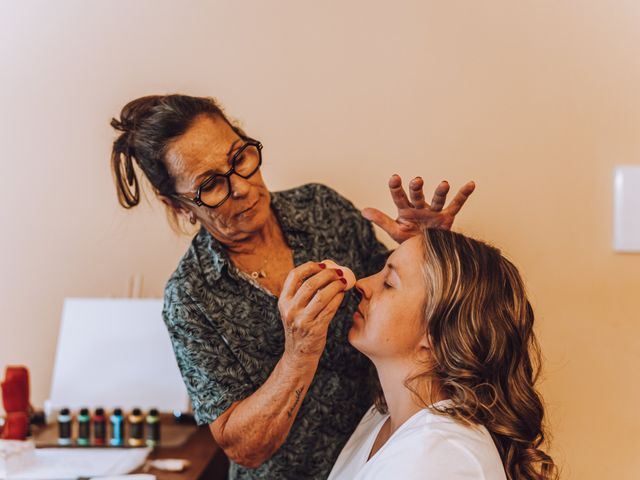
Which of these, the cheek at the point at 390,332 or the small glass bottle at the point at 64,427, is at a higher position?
the cheek at the point at 390,332

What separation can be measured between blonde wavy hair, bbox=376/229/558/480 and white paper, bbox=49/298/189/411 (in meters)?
0.81

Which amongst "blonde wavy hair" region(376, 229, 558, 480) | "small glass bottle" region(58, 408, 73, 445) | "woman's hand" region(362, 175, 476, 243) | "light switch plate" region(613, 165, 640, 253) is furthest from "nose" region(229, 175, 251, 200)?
"light switch plate" region(613, 165, 640, 253)

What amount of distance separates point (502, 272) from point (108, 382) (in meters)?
1.13

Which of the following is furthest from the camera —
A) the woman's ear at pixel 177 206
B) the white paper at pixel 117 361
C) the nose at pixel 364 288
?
the white paper at pixel 117 361

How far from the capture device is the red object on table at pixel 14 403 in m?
1.58

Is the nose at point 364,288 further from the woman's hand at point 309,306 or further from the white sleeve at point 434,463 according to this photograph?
the white sleeve at point 434,463

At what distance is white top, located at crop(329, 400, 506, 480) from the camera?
3.09ft

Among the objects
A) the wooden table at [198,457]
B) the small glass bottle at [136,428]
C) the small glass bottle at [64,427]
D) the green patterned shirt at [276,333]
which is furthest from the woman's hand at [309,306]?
the small glass bottle at [64,427]

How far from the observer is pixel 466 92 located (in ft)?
5.15

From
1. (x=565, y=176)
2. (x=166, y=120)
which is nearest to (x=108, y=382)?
(x=166, y=120)

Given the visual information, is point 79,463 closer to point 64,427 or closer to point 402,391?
point 64,427

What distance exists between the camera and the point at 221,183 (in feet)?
3.95

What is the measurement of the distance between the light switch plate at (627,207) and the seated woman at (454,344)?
20.9 inches

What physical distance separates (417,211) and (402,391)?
377 millimetres
